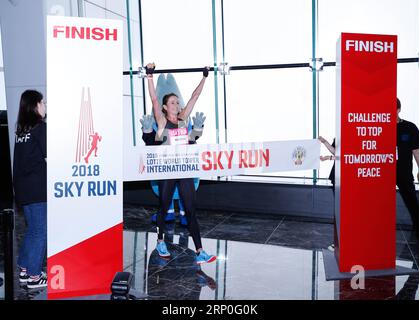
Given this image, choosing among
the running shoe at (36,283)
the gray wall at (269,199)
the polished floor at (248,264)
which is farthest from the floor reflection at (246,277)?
the gray wall at (269,199)

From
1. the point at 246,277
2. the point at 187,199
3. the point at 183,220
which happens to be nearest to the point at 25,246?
the point at 187,199

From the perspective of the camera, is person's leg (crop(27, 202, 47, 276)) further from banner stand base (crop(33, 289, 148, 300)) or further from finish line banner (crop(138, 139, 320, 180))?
finish line banner (crop(138, 139, 320, 180))

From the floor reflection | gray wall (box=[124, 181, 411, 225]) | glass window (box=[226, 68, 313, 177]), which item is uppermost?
glass window (box=[226, 68, 313, 177])

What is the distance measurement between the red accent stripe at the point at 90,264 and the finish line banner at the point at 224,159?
1195 mm

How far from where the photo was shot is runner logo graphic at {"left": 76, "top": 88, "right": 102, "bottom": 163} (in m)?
3.05

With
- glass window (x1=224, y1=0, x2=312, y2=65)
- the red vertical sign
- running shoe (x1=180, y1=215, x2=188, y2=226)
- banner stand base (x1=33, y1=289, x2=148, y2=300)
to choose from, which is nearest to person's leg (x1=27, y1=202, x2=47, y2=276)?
banner stand base (x1=33, y1=289, x2=148, y2=300)

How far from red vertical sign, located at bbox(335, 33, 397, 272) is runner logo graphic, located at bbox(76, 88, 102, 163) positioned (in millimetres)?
1891

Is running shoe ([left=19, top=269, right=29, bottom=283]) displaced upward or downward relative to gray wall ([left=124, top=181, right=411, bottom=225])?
downward

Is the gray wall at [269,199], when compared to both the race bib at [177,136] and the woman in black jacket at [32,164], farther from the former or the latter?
the woman in black jacket at [32,164]

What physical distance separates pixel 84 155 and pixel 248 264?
71.4 inches

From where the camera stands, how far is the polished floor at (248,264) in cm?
342

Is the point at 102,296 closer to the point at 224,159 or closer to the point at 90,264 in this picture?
the point at 90,264

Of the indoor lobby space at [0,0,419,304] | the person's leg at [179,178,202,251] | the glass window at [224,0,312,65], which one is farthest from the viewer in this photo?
the glass window at [224,0,312,65]
